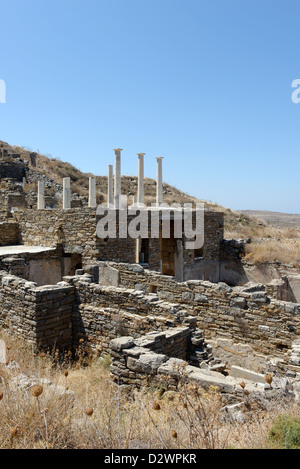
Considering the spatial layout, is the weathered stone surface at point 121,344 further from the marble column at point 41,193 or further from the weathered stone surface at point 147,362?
the marble column at point 41,193

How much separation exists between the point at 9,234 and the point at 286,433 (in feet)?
43.3

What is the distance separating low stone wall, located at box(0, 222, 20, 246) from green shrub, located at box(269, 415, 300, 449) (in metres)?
12.9

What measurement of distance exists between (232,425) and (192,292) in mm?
4621

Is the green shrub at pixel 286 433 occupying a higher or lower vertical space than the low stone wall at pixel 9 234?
lower

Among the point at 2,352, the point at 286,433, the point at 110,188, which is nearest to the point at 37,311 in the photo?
the point at 2,352

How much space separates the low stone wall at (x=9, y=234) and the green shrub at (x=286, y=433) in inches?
507

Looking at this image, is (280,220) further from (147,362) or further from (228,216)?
(147,362)

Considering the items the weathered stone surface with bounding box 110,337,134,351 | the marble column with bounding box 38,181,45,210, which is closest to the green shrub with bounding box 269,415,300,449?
the weathered stone surface with bounding box 110,337,134,351

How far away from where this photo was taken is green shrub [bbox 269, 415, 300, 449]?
10.1 feet

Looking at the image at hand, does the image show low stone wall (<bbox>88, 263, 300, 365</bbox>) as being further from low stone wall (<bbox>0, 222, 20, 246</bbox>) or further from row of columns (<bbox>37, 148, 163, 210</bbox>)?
row of columns (<bbox>37, 148, 163, 210</bbox>)

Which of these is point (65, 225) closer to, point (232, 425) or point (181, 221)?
point (181, 221)

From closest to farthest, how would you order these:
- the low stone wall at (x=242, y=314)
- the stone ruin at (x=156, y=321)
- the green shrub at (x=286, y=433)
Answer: the green shrub at (x=286, y=433)
the stone ruin at (x=156, y=321)
the low stone wall at (x=242, y=314)

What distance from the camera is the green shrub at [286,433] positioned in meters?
3.07

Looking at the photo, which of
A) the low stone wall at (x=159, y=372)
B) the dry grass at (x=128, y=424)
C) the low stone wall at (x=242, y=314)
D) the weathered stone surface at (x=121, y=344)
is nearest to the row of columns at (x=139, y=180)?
the low stone wall at (x=242, y=314)
